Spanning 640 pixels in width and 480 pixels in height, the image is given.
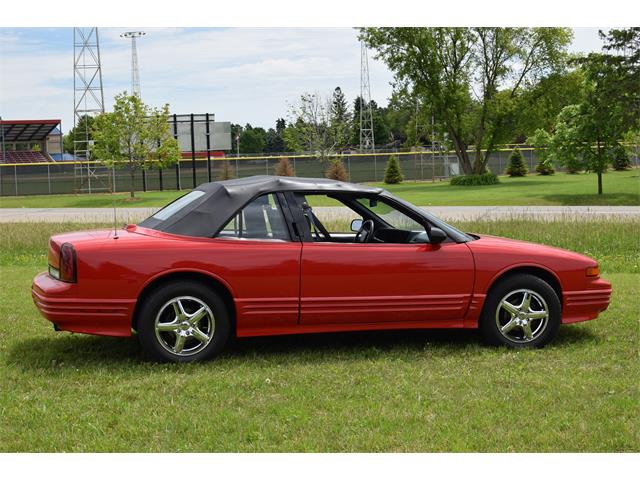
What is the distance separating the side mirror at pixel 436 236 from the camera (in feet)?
21.9

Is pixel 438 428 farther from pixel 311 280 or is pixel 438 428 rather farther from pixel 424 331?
pixel 424 331

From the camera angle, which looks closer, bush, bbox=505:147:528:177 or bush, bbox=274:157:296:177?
bush, bbox=274:157:296:177

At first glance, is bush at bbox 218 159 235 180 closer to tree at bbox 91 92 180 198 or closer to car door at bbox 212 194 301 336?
tree at bbox 91 92 180 198

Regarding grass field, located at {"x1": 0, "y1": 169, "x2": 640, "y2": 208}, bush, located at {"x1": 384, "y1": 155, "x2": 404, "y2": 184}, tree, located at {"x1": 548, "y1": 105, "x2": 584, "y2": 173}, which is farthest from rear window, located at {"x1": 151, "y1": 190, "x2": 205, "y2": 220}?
bush, located at {"x1": 384, "y1": 155, "x2": 404, "y2": 184}

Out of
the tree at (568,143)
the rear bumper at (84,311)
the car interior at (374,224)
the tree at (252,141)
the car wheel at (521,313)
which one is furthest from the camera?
the tree at (252,141)

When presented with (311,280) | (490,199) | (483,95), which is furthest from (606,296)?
(483,95)

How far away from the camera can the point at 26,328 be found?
7660 mm

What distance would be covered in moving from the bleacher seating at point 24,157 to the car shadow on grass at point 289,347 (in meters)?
64.9

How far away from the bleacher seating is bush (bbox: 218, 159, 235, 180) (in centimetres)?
2663

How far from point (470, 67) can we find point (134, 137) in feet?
71.1

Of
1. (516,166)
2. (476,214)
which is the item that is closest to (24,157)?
(516,166)

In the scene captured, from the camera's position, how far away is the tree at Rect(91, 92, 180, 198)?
38750 millimetres

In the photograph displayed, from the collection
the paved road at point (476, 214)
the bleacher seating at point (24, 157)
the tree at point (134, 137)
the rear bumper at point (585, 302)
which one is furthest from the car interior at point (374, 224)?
→ the bleacher seating at point (24, 157)

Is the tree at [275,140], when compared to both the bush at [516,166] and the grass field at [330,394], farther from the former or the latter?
the grass field at [330,394]
